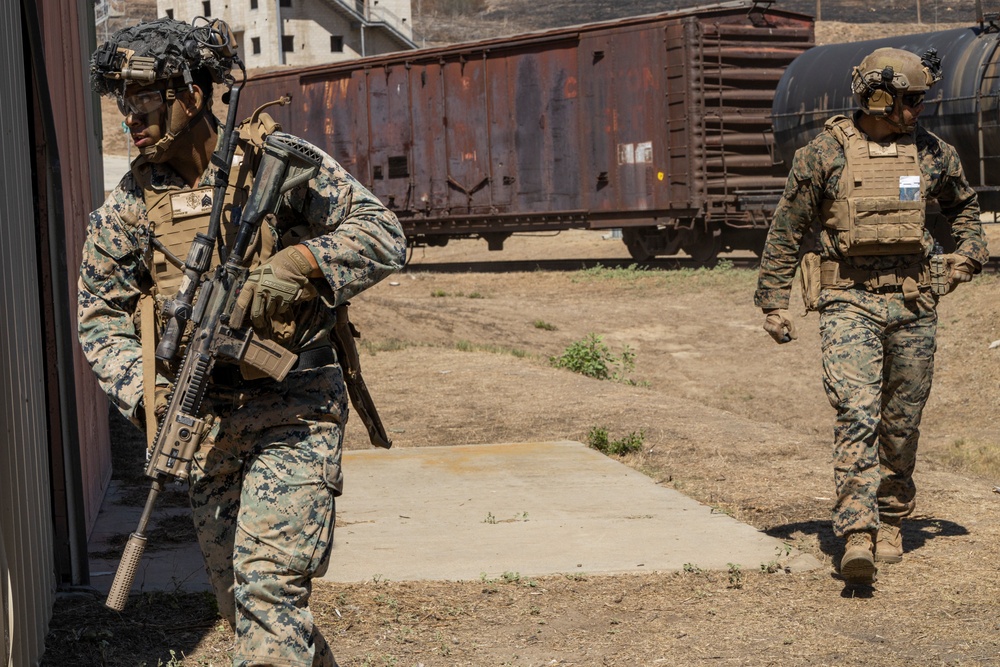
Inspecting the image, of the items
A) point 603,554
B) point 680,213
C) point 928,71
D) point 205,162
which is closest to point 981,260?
point 928,71

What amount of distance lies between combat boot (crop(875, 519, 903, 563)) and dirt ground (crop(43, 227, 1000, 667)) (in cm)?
5

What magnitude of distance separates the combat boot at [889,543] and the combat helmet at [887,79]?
186 cm

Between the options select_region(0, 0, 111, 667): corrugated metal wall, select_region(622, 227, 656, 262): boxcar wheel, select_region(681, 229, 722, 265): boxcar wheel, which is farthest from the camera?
select_region(622, 227, 656, 262): boxcar wheel

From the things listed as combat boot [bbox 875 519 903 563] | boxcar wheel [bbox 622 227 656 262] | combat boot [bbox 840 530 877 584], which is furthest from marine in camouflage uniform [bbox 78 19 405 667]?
boxcar wheel [bbox 622 227 656 262]

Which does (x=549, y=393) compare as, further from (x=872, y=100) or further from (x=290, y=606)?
(x=290, y=606)

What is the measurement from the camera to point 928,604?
17.9ft

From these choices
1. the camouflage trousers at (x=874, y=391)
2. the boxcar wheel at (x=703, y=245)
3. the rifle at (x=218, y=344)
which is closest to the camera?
the rifle at (x=218, y=344)

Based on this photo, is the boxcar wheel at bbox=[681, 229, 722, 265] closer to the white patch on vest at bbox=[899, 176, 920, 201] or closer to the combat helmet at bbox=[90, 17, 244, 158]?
the white patch on vest at bbox=[899, 176, 920, 201]

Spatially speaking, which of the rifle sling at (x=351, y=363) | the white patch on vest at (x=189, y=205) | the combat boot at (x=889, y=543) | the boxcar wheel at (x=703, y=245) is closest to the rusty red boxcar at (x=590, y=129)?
the boxcar wheel at (x=703, y=245)

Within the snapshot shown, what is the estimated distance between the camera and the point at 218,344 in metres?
3.51

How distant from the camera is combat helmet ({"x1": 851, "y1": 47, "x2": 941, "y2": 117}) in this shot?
577 cm

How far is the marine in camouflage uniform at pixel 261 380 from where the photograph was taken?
351cm

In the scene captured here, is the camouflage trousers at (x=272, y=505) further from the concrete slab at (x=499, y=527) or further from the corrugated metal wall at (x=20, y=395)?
the concrete slab at (x=499, y=527)

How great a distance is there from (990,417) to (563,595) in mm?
A: 7779
